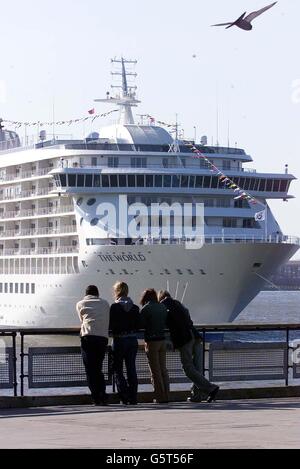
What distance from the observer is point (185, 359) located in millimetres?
17312

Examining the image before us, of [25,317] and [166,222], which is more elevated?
[166,222]

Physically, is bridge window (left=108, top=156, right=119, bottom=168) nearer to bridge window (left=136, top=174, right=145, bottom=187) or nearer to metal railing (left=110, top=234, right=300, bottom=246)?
bridge window (left=136, top=174, right=145, bottom=187)

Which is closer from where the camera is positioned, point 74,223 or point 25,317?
point 74,223

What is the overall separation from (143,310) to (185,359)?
32.8 inches

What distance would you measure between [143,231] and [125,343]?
129 ft

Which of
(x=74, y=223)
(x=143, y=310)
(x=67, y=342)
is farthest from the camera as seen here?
(x=74, y=223)

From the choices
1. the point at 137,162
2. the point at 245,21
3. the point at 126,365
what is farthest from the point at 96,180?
the point at 126,365

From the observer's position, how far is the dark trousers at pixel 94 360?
16594 mm

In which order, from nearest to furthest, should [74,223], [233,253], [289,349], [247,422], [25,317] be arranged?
[247,422] → [289,349] → [233,253] → [74,223] → [25,317]

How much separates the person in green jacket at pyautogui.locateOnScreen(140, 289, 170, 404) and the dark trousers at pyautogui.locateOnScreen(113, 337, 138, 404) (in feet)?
0.72

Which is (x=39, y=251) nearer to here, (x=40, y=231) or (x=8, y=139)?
(x=40, y=231)

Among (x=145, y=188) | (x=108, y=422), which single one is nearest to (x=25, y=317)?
(x=145, y=188)

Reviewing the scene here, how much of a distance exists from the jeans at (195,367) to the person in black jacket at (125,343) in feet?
2.16

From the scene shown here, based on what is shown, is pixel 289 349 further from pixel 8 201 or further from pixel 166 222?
pixel 8 201
